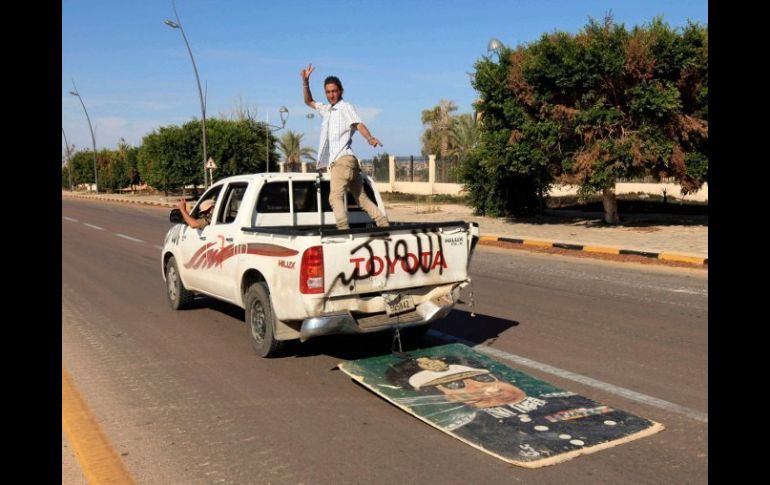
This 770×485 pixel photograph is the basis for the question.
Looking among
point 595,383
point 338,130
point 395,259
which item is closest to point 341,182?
point 338,130

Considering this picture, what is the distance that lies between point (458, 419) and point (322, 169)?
11.6 ft

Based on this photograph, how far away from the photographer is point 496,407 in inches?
189

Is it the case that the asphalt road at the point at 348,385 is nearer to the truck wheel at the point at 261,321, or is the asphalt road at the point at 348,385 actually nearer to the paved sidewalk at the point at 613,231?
the truck wheel at the point at 261,321

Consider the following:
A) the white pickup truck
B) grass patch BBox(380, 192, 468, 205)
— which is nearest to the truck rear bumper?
the white pickup truck

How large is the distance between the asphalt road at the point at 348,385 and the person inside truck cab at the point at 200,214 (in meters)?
1.21

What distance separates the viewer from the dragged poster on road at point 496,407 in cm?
420

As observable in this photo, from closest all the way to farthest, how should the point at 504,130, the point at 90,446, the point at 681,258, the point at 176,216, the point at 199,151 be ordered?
1. the point at 90,446
2. the point at 176,216
3. the point at 681,258
4. the point at 504,130
5. the point at 199,151

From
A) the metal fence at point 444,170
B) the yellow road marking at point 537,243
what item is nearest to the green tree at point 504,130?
the yellow road marking at point 537,243

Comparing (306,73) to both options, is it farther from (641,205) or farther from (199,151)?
(199,151)

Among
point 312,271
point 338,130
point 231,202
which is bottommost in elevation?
point 312,271

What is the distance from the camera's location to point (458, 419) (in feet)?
15.1

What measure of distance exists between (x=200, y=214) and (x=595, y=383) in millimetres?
5230
